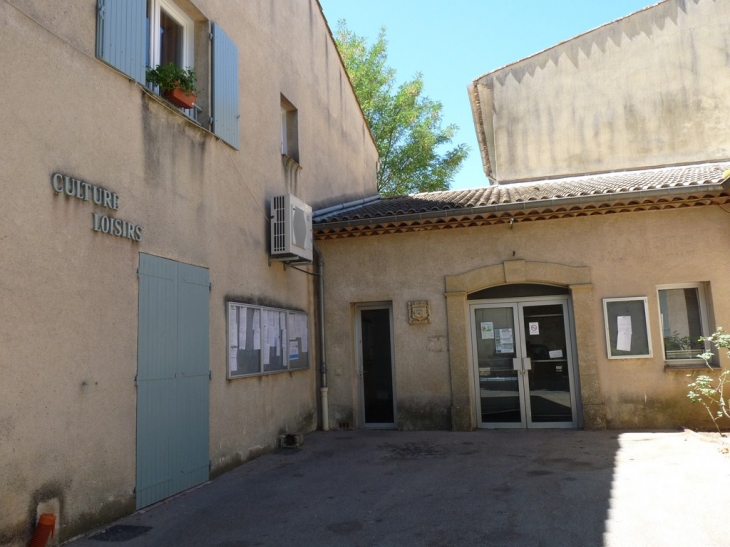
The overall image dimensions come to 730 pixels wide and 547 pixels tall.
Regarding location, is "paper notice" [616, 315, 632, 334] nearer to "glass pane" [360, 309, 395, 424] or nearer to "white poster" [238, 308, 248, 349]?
"glass pane" [360, 309, 395, 424]

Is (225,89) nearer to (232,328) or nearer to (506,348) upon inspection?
(232,328)

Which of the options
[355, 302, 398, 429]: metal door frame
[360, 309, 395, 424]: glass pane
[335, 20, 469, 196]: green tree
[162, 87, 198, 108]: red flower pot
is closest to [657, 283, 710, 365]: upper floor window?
[355, 302, 398, 429]: metal door frame

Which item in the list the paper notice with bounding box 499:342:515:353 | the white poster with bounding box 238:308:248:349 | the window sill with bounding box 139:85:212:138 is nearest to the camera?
the window sill with bounding box 139:85:212:138

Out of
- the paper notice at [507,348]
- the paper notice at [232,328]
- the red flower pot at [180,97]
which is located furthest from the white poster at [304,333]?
the red flower pot at [180,97]

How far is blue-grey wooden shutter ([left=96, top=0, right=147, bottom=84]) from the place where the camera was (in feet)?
16.1

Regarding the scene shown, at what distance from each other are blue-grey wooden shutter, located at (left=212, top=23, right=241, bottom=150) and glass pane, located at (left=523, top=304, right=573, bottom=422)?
573cm

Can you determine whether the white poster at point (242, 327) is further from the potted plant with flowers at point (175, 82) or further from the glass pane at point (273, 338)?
the potted plant with flowers at point (175, 82)

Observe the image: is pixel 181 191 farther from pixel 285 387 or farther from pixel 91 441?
pixel 285 387

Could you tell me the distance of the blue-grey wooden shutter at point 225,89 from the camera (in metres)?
6.88

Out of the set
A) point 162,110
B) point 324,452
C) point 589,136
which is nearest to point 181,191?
point 162,110

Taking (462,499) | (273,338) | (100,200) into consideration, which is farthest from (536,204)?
(100,200)

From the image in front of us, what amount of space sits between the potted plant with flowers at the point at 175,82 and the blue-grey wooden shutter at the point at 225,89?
54 cm

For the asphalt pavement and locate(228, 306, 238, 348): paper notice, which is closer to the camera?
the asphalt pavement

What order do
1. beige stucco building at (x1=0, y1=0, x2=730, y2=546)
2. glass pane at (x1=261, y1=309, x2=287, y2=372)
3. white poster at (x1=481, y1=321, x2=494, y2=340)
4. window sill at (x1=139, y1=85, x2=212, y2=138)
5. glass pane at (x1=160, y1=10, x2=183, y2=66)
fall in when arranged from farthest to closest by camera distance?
white poster at (x1=481, y1=321, x2=494, y2=340) → glass pane at (x1=261, y1=309, x2=287, y2=372) → glass pane at (x1=160, y1=10, x2=183, y2=66) → window sill at (x1=139, y1=85, x2=212, y2=138) → beige stucco building at (x1=0, y1=0, x2=730, y2=546)
